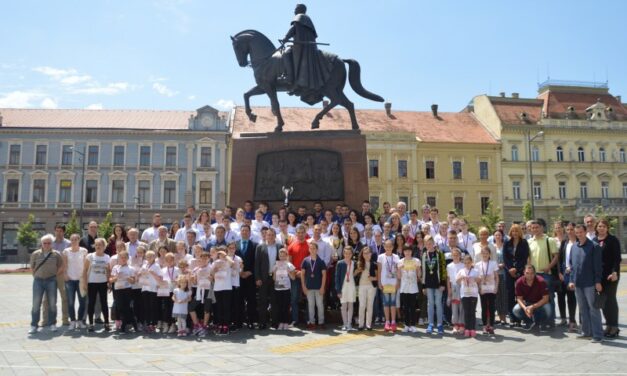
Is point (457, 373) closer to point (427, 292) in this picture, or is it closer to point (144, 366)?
point (427, 292)

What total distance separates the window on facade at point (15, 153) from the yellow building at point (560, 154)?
41715mm

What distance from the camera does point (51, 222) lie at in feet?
133

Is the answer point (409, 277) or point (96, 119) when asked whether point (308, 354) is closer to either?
point (409, 277)

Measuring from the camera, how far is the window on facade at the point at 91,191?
136 feet

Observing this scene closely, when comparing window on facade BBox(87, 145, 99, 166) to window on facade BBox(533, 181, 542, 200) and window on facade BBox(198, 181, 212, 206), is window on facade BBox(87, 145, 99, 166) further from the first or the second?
window on facade BBox(533, 181, 542, 200)

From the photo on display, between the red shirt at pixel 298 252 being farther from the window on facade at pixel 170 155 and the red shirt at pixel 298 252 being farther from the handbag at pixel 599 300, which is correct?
the window on facade at pixel 170 155

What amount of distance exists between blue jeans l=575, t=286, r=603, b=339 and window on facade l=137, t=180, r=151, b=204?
126 feet

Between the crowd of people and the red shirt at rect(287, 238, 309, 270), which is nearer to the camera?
the crowd of people

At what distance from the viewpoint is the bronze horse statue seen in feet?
39.3

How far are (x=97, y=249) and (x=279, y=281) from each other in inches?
129

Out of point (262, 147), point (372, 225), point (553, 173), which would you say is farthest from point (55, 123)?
point (553, 173)

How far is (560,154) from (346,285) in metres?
43.3

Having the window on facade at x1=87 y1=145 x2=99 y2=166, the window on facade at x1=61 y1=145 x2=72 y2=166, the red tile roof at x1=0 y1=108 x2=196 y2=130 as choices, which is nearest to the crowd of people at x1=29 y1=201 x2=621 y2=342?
the red tile roof at x1=0 y1=108 x2=196 y2=130

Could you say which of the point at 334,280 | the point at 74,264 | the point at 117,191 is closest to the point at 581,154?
the point at 117,191
